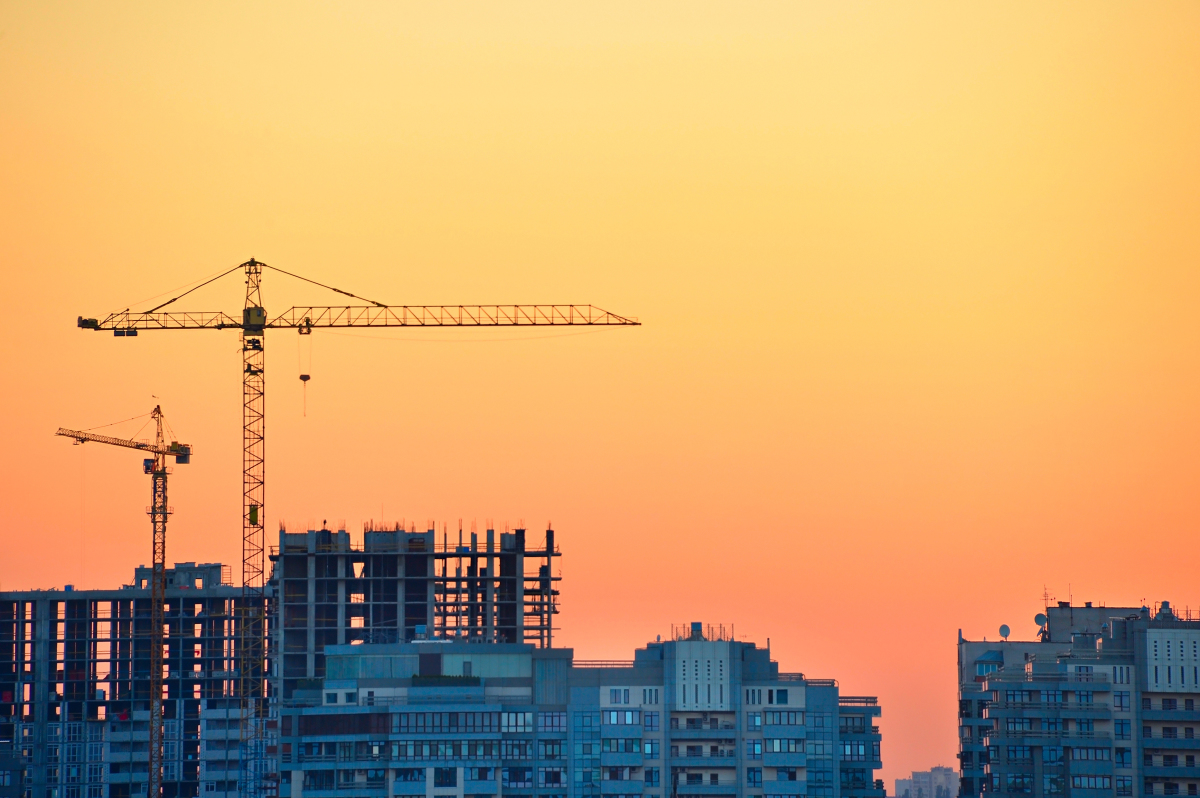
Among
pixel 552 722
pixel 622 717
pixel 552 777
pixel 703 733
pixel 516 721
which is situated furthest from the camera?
pixel 552 722

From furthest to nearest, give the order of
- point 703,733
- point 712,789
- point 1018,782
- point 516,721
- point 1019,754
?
1. point 516,721
2. point 1019,754
3. point 1018,782
4. point 703,733
5. point 712,789

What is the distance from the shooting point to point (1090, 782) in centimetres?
19100

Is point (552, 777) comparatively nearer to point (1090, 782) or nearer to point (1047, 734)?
point (1047, 734)

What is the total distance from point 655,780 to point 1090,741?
4041 cm

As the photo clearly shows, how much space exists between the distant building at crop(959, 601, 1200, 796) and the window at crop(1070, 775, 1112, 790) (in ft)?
0.30

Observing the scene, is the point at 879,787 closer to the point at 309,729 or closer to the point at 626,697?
the point at 626,697

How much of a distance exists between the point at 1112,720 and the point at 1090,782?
6.05m

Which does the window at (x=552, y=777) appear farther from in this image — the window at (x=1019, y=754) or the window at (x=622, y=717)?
the window at (x=1019, y=754)

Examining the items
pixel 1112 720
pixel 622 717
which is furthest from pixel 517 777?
pixel 1112 720

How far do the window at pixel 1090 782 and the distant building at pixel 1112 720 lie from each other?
0.30ft

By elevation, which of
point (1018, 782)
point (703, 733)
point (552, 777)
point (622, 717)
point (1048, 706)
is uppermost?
point (1048, 706)

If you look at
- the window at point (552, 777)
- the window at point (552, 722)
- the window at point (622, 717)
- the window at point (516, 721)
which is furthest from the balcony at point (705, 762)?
the window at point (516, 721)

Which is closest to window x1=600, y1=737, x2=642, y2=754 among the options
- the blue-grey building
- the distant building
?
the blue-grey building

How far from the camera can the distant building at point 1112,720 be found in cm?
18962
